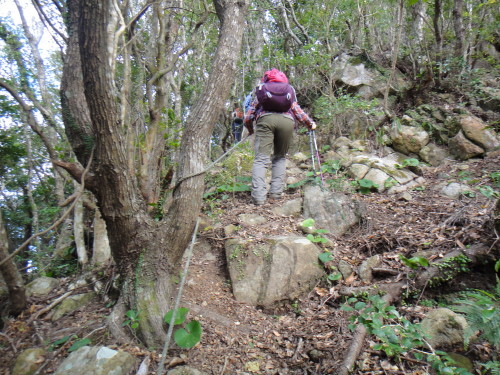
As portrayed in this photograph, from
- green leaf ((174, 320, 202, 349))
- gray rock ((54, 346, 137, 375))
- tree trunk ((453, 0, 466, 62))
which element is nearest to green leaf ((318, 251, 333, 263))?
green leaf ((174, 320, 202, 349))

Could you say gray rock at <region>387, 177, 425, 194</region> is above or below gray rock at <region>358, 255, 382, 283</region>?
above

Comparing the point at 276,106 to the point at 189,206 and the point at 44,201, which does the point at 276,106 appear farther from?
the point at 44,201

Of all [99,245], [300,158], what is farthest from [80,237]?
[300,158]

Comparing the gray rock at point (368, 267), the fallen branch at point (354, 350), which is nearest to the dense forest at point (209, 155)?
the fallen branch at point (354, 350)

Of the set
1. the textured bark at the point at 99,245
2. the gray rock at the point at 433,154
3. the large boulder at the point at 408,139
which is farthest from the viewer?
the large boulder at the point at 408,139

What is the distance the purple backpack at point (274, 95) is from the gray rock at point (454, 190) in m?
2.99

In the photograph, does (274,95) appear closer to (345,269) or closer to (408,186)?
(345,269)

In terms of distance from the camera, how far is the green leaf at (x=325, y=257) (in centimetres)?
350

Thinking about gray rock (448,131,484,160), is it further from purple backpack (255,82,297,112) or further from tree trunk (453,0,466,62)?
Answer: purple backpack (255,82,297,112)

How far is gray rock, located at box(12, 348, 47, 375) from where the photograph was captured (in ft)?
7.77

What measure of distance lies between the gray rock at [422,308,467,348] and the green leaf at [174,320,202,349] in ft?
5.95

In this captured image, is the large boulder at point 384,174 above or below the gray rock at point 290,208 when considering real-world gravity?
above

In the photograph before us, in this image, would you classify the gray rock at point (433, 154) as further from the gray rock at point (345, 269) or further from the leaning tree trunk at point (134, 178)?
the leaning tree trunk at point (134, 178)

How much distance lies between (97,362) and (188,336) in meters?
0.70
